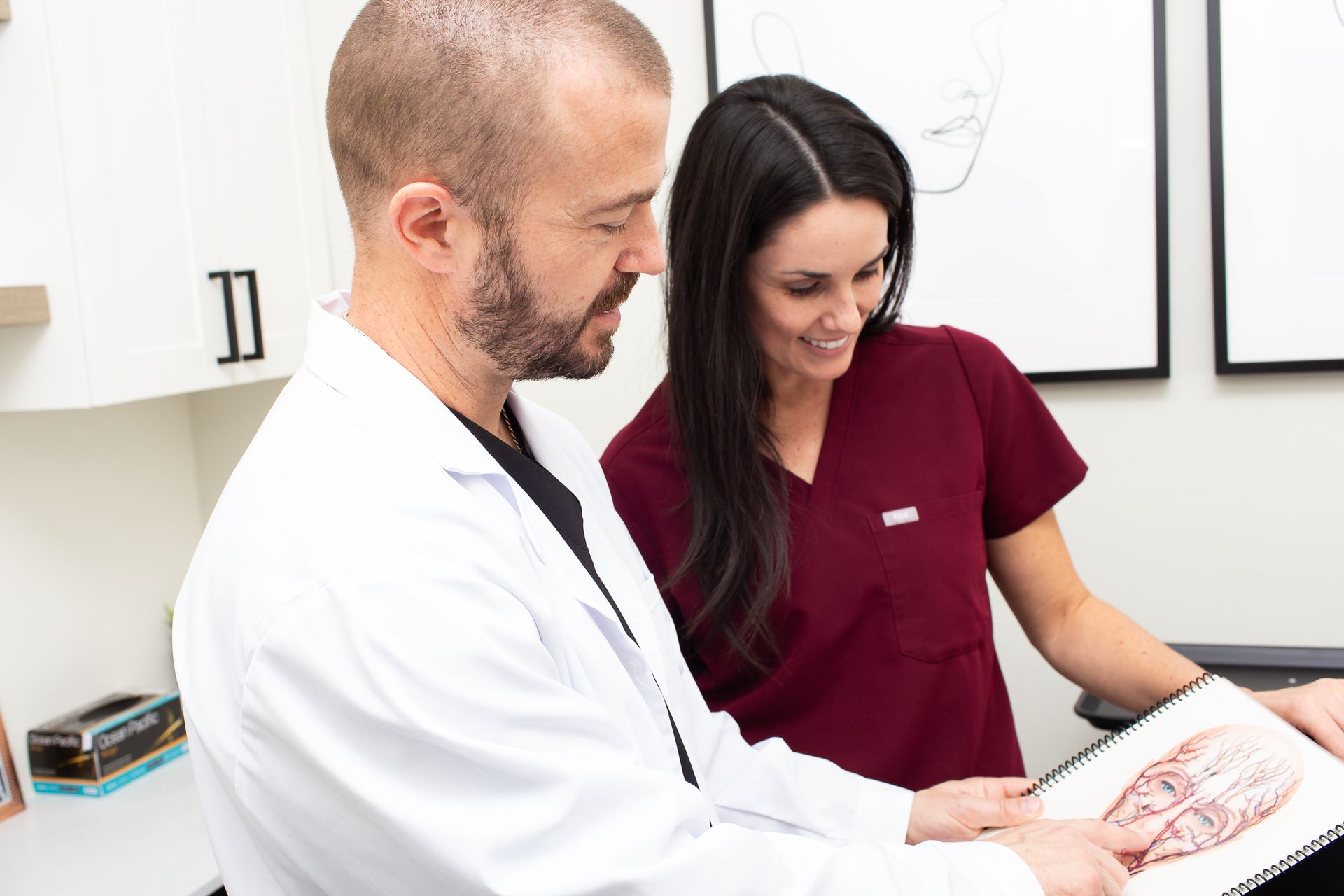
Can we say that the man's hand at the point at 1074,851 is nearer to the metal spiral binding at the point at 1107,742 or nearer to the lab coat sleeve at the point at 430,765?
the metal spiral binding at the point at 1107,742

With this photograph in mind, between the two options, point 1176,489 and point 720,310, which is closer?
point 720,310

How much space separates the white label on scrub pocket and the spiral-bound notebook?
30 centimetres

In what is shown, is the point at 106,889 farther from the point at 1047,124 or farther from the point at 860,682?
the point at 1047,124

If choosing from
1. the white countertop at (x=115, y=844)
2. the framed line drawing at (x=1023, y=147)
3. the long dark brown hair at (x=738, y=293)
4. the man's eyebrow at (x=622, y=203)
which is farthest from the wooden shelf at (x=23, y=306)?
the framed line drawing at (x=1023, y=147)

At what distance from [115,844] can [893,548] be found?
121cm

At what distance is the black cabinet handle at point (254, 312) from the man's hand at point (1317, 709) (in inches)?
61.8

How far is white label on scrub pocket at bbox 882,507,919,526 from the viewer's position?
119 cm

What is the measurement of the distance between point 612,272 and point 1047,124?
45.2 inches

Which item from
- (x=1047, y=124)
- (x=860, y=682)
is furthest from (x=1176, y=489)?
(x=860, y=682)

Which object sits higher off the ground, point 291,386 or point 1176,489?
point 291,386

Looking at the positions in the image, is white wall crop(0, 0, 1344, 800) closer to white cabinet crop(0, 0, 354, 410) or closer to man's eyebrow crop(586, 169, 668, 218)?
white cabinet crop(0, 0, 354, 410)

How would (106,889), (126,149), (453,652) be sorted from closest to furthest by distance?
(453,652) < (106,889) < (126,149)

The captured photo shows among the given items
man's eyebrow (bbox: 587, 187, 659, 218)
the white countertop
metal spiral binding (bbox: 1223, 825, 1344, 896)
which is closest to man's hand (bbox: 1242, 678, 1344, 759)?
metal spiral binding (bbox: 1223, 825, 1344, 896)

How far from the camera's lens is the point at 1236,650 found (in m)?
1.47
